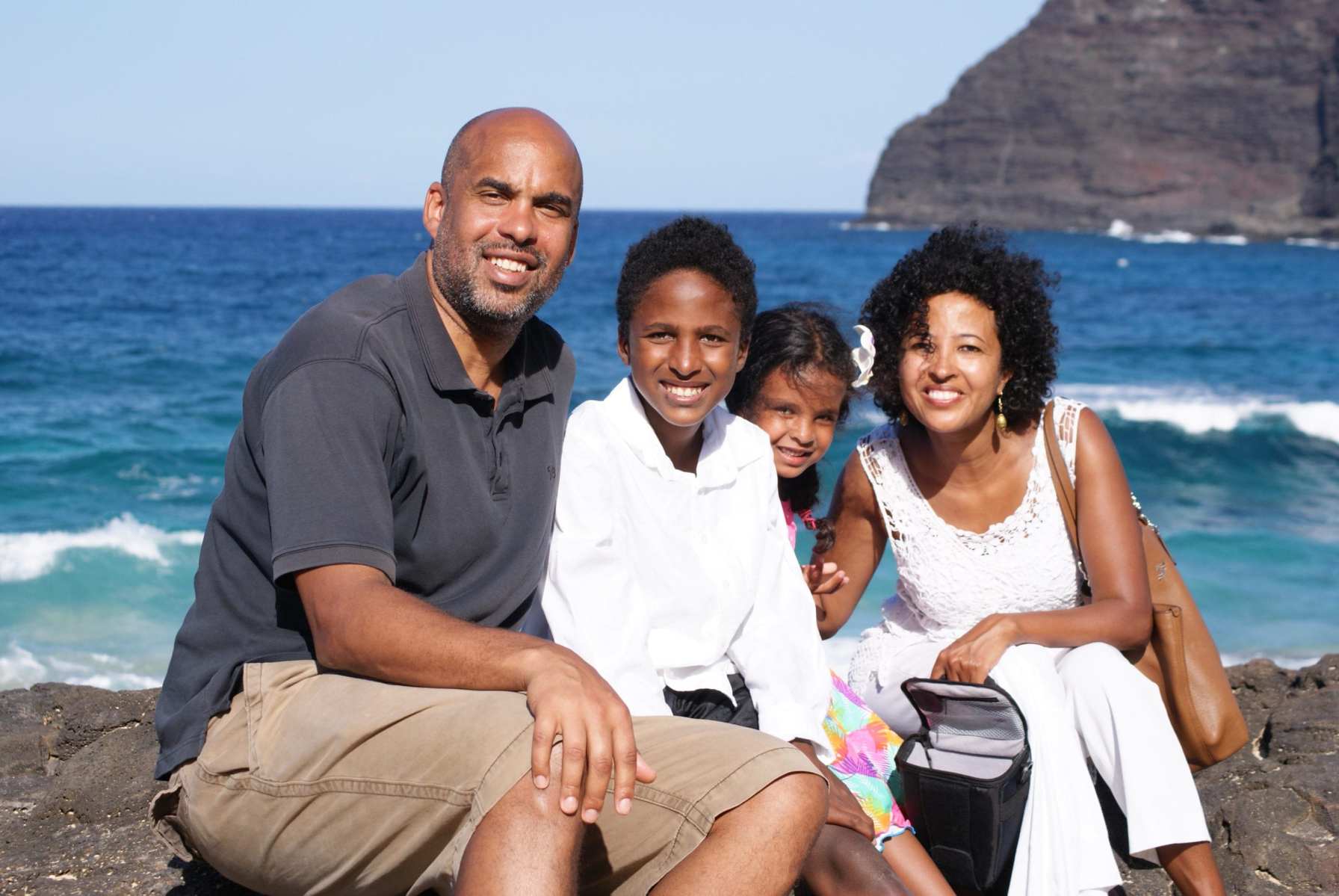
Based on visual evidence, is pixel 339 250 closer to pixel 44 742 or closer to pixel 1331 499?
pixel 1331 499

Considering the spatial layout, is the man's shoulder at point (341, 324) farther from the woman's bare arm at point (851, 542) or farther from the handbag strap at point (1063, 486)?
the handbag strap at point (1063, 486)

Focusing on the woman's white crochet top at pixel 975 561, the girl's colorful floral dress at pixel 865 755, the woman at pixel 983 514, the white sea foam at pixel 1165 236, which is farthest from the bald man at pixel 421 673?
the white sea foam at pixel 1165 236

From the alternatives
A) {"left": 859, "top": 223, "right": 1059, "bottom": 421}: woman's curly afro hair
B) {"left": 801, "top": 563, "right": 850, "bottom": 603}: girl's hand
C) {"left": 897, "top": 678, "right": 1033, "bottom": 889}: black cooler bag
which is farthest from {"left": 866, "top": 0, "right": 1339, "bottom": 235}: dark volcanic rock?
{"left": 897, "top": 678, "right": 1033, "bottom": 889}: black cooler bag

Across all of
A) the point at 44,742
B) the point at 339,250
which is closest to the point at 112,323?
the point at 44,742

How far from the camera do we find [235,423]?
14.0 metres

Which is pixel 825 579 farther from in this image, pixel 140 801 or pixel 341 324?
pixel 140 801

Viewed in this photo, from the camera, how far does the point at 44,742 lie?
4.07 metres

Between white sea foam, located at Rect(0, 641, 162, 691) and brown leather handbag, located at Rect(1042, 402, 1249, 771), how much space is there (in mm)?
5447

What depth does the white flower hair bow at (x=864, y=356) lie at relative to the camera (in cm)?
364

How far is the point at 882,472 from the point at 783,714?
1.03m

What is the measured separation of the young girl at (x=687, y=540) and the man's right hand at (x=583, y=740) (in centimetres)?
70

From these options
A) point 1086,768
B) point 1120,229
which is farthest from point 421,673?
point 1120,229

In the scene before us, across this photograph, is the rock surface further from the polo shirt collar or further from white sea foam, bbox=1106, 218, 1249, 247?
white sea foam, bbox=1106, 218, 1249, 247

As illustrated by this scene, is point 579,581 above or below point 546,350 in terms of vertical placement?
below
